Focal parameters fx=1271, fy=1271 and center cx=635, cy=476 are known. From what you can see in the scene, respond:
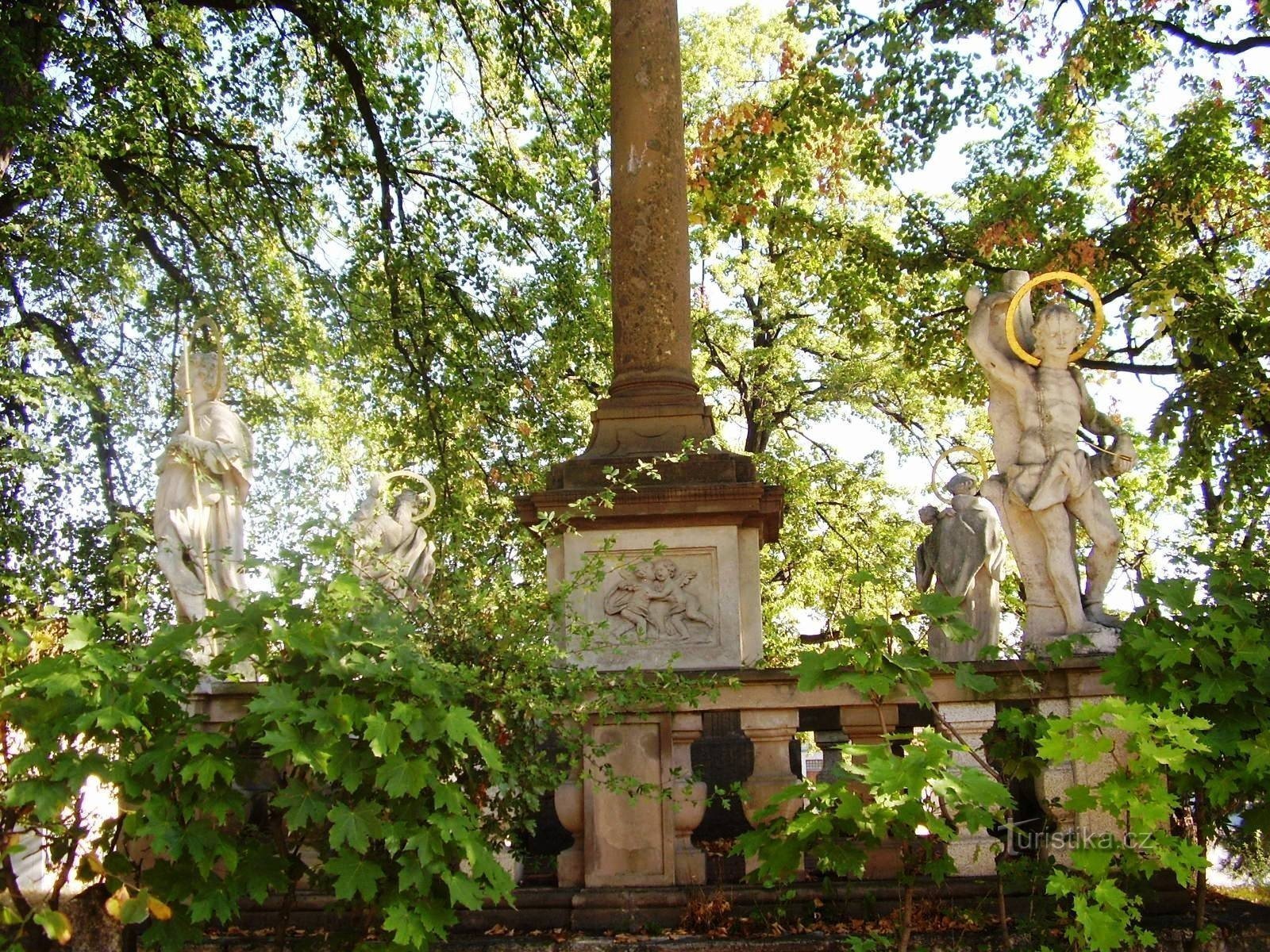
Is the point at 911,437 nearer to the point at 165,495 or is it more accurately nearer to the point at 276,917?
the point at 165,495

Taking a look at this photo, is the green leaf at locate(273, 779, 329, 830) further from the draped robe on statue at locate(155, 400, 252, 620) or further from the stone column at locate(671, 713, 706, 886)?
the draped robe on statue at locate(155, 400, 252, 620)

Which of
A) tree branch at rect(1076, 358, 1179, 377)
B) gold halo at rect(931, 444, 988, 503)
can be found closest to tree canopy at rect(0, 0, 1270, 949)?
tree branch at rect(1076, 358, 1179, 377)

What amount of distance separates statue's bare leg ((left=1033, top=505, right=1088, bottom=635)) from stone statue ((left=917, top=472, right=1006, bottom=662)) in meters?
4.02

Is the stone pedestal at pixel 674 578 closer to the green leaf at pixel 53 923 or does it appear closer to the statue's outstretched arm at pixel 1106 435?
the statue's outstretched arm at pixel 1106 435

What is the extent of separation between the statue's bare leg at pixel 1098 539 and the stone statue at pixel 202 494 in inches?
216

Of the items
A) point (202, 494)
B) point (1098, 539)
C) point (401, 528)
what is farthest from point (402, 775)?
point (401, 528)

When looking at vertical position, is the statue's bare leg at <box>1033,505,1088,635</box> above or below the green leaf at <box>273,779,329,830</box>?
above

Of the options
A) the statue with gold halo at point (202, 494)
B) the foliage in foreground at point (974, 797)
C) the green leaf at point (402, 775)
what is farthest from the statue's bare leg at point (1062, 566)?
the statue with gold halo at point (202, 494)

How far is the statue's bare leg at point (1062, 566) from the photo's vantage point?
23.4ft

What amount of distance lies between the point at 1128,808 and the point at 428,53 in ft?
47.7

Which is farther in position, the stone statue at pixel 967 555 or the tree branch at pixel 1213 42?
the tree branch at pixel 1213 42

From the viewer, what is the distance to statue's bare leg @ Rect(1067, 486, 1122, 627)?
7254mm

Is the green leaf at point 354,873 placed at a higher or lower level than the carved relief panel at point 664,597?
lower

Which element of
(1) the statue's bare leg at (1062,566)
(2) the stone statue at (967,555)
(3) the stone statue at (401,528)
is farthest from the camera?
(3) the stone statue at (401,528)
